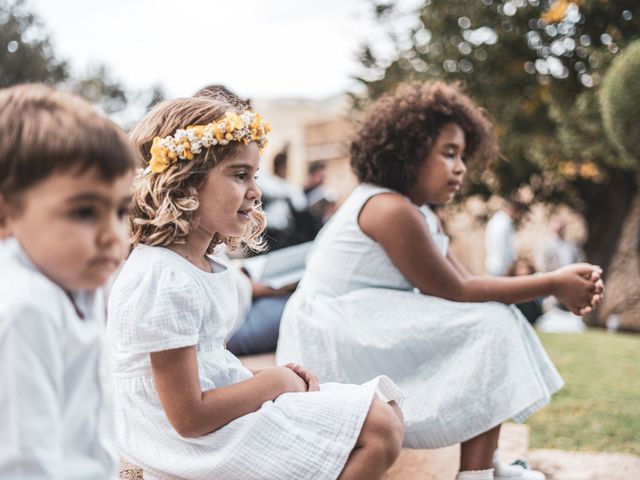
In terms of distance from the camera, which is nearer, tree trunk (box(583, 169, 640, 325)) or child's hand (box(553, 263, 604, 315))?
child's hand (box(553, 263, 604, 315))

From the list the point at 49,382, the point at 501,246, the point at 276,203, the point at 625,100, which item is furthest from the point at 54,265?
the point at 501,246

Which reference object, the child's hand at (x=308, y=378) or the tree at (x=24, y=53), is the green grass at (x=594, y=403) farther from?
the tree at (x=24, y=53)

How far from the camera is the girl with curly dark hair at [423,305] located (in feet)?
8.47

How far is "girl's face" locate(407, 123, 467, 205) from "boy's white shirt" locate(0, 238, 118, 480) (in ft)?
6.20

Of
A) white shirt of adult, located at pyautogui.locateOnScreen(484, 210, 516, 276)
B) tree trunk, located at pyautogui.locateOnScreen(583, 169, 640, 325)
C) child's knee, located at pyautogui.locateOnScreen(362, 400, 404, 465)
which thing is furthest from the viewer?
tree trunk, located at pyautogui.locateOnScreen(583, 169, 640, 325)

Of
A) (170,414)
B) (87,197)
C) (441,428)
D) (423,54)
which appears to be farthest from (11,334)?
(423,54)

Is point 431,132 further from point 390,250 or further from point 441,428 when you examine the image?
point 441,428

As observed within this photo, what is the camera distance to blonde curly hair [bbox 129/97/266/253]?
1925 mm

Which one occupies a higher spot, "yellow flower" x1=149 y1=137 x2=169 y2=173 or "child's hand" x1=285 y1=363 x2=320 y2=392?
"yellow flower" x1=149 y1=137 x2=169 y2=173

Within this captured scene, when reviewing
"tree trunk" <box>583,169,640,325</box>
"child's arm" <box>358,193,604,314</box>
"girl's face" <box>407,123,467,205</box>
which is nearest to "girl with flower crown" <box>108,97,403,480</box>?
"child's arm" <box>358,193,604,314</box>

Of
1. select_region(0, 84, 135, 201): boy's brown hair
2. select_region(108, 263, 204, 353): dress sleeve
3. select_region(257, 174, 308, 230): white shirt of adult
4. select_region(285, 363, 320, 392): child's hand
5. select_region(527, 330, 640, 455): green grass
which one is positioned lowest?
select_region(527, 330, 640, 455): green grass

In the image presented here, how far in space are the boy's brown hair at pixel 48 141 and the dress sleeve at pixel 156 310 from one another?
48cm

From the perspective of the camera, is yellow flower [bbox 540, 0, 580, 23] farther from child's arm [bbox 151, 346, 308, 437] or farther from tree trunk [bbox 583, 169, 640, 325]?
child's arm [bbox 151, 346, 308, 437]

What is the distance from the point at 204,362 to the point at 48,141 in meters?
0.80
